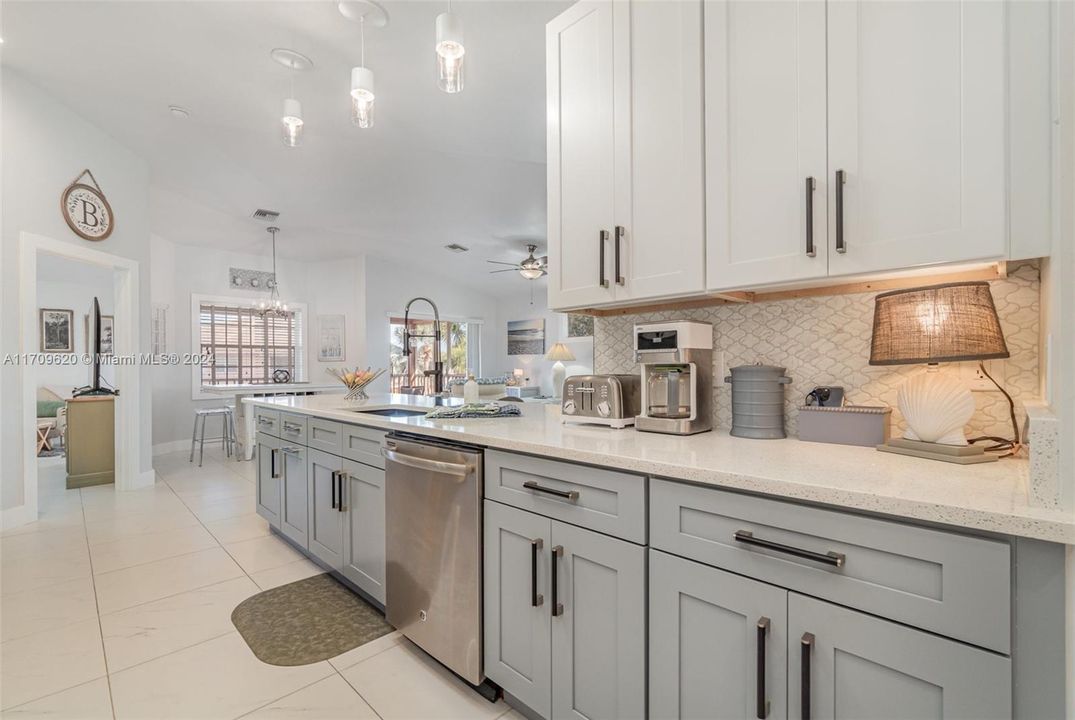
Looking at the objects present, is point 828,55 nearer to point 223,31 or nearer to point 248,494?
point 223,31

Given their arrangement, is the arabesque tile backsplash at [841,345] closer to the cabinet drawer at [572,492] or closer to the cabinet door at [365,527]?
the cabinet drawer at [572,492]

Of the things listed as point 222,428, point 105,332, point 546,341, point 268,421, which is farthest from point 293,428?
point 546,341

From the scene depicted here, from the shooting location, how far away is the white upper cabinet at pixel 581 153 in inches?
67.9

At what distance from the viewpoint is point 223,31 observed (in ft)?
9.05

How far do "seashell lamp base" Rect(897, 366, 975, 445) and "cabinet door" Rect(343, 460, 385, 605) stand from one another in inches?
73.7

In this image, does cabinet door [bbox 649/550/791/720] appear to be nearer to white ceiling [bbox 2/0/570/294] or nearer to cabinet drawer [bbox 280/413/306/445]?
cabinet drawer [bbox 280/413/306/445]

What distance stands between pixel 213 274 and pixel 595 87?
7.04m

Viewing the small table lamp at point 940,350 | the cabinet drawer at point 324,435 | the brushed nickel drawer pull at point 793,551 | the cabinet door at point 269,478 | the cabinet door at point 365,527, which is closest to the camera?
the brushed nickel drawer pull at point 793,551

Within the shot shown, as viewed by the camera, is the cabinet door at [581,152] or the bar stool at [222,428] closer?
the cabinet door at [581,152]

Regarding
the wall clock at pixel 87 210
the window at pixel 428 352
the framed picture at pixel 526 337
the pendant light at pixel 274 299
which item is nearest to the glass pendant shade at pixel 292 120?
the wall clock at pixel 87 210

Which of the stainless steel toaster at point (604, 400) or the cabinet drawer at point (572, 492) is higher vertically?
the stainless steel toaster at point (604, 400)

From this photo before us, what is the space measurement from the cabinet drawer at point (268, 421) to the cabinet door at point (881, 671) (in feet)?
9.78

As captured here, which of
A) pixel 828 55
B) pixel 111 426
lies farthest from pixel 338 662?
pixel 111 426

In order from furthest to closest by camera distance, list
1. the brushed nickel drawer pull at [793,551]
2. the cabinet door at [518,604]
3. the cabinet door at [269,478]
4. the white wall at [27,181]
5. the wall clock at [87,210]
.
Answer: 1. the wall clock at [87,210]
2. the white wall at [27,181]
3. the cabinet door at [269,478]
4. the cabinet door at [518,604]
5. the brushed nickel drawer pull at [793,551]
